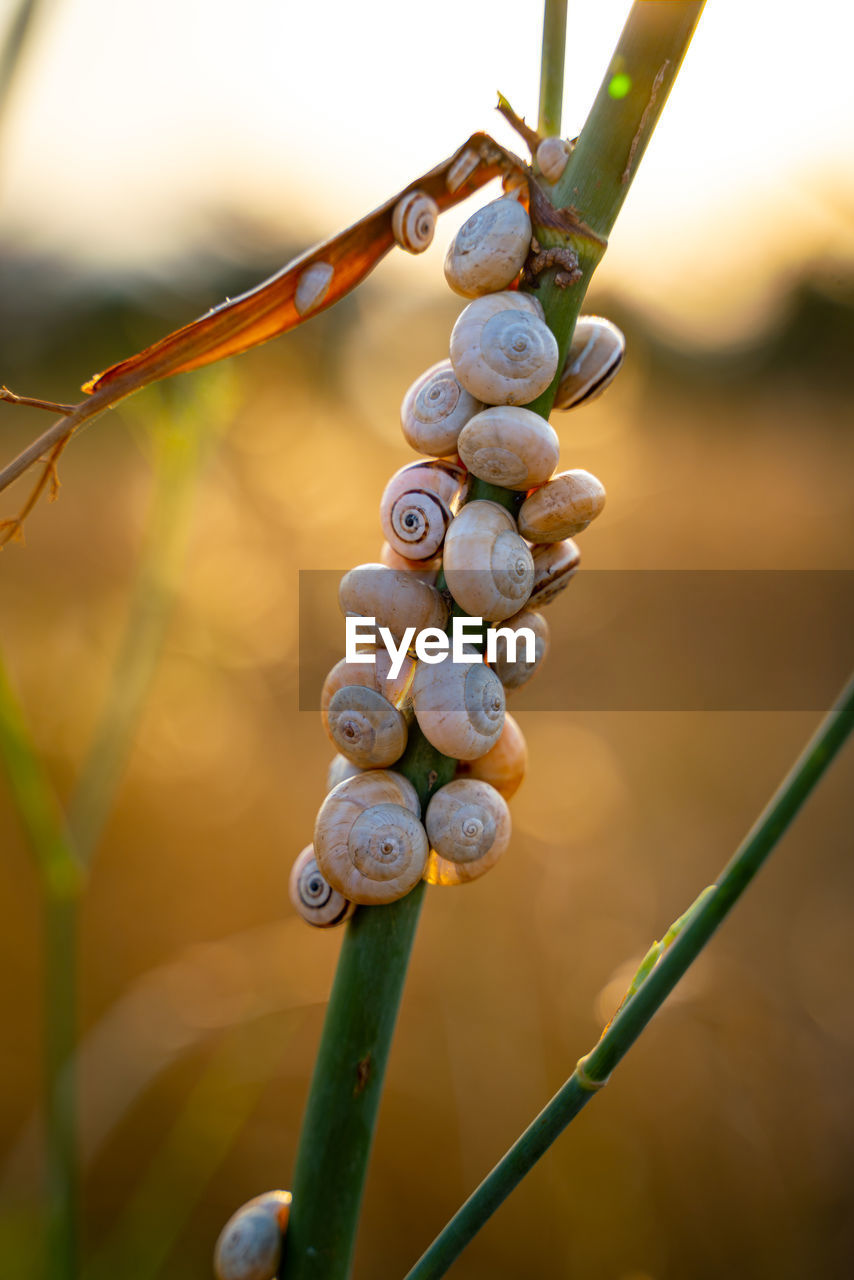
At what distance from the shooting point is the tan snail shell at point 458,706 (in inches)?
13.7

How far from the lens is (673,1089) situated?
4.93 feet

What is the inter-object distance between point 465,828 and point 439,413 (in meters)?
0.18

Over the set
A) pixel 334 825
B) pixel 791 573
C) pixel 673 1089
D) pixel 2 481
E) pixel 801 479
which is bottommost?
pixel 673 1089

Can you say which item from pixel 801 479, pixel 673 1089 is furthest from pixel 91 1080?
pixel 801 479

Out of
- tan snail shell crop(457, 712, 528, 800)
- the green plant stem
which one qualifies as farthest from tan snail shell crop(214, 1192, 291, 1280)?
tan snail shell crop(457, 712, 528, 800)

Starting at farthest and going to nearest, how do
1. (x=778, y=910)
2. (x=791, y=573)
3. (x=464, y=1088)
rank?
(x=791, y=573) → (x=778, y=910) → (x=464, y=1088)

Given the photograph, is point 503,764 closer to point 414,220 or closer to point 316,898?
point 316,898

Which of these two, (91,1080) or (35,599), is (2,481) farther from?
(35,599)

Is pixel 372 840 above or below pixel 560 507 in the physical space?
below

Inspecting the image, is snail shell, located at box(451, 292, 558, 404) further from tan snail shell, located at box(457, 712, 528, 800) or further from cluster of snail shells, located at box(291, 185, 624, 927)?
tan snail shell, located at box(457, 712, 528, 800)

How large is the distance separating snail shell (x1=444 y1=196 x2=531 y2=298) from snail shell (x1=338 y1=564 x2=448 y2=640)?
12 cm

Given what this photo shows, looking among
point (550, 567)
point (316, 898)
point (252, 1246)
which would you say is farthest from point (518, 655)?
point (252, 1246)

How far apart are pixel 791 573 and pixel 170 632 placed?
1.93 metres

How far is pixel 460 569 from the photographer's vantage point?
34 centimetres
